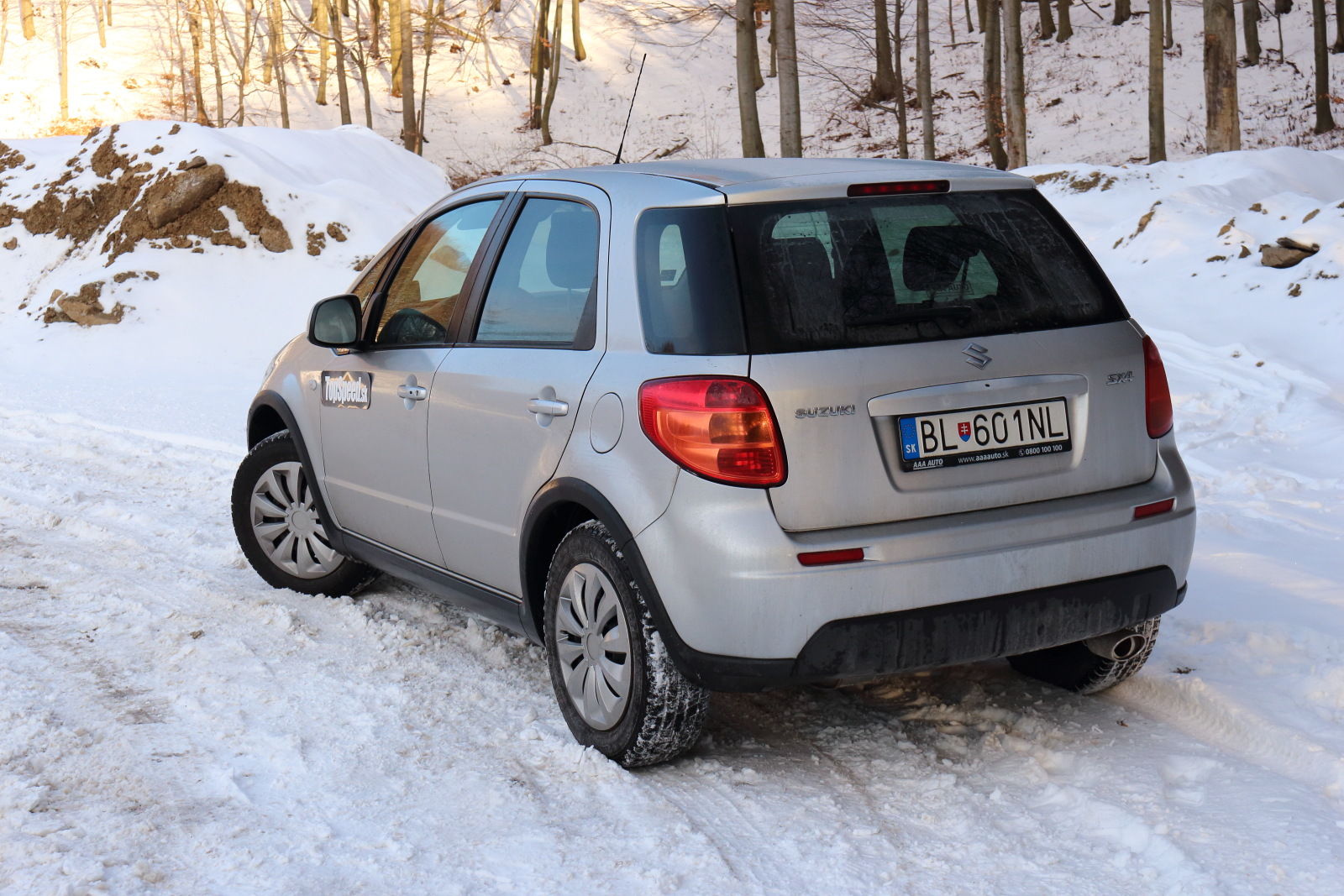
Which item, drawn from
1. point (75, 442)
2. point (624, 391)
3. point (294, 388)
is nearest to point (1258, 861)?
point (624, 391)

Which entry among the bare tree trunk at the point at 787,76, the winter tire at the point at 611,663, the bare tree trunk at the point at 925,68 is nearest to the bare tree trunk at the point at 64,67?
the bare tree trunk at the point at 925,68

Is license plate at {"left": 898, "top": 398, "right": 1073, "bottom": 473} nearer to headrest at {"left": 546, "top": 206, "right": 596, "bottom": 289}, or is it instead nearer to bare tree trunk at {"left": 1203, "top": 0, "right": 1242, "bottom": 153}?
headrest at {"left": 546, "top": 206, "right": 596, "bottom": 289}

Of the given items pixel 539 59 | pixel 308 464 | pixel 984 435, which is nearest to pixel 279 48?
pixel 539 59

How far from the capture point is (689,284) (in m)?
3.24

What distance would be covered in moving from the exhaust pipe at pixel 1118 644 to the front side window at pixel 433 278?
92.1 inches

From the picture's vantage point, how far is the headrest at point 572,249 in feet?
11.9

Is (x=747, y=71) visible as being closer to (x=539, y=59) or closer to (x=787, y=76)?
(x=787, y=76)

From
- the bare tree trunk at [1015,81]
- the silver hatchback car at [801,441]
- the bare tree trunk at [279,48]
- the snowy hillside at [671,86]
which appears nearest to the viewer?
the silver hatchback car at [801,441]

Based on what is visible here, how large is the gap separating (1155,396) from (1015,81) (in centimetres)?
1786

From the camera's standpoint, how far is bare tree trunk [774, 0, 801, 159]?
18.0m

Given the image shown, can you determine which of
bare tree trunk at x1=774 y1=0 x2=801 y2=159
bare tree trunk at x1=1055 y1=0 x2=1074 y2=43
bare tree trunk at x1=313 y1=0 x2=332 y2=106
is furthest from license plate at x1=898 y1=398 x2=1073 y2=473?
bare tree trunk at x1=1055 y1=0 x2=1074 y2=43

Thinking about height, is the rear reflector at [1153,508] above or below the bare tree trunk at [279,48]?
below

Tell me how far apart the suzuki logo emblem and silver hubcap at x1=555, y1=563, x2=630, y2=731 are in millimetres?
1143

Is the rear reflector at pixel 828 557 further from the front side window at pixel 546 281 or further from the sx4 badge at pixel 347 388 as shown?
the sx4 badge at pixel 347 388
